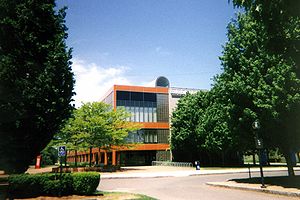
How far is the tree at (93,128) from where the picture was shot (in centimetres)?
3616

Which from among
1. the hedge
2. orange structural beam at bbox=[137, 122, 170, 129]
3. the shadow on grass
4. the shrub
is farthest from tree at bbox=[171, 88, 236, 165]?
the hedge

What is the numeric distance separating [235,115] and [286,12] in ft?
44.2

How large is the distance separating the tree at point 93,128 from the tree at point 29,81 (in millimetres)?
20276

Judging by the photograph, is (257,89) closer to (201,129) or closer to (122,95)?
(201,129)

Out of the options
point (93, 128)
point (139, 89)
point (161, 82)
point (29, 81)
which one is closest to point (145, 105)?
point (139, 89)

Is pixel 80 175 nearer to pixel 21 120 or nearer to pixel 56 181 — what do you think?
pixel 56 181

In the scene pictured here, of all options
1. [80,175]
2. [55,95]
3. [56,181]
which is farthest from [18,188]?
[55,95]

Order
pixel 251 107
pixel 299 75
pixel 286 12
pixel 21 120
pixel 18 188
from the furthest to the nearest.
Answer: pixel 251 107
pixel 299 75
pixel 21 120
pixel 18 188
pixel 286 12

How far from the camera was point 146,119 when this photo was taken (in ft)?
194

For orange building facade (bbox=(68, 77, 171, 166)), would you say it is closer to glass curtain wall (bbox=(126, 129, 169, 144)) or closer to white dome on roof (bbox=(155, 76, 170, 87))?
glass curtain wall (bbox=(126, 129, 169, 144))

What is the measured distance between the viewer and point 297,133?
57.7ft

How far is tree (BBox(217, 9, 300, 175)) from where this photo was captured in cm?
1650

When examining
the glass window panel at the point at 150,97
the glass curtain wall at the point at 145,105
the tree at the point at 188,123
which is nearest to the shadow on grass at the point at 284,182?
the tree at the point at 188,123

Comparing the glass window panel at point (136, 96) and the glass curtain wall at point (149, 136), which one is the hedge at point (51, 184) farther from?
the glass window panel at point (136, 96)
